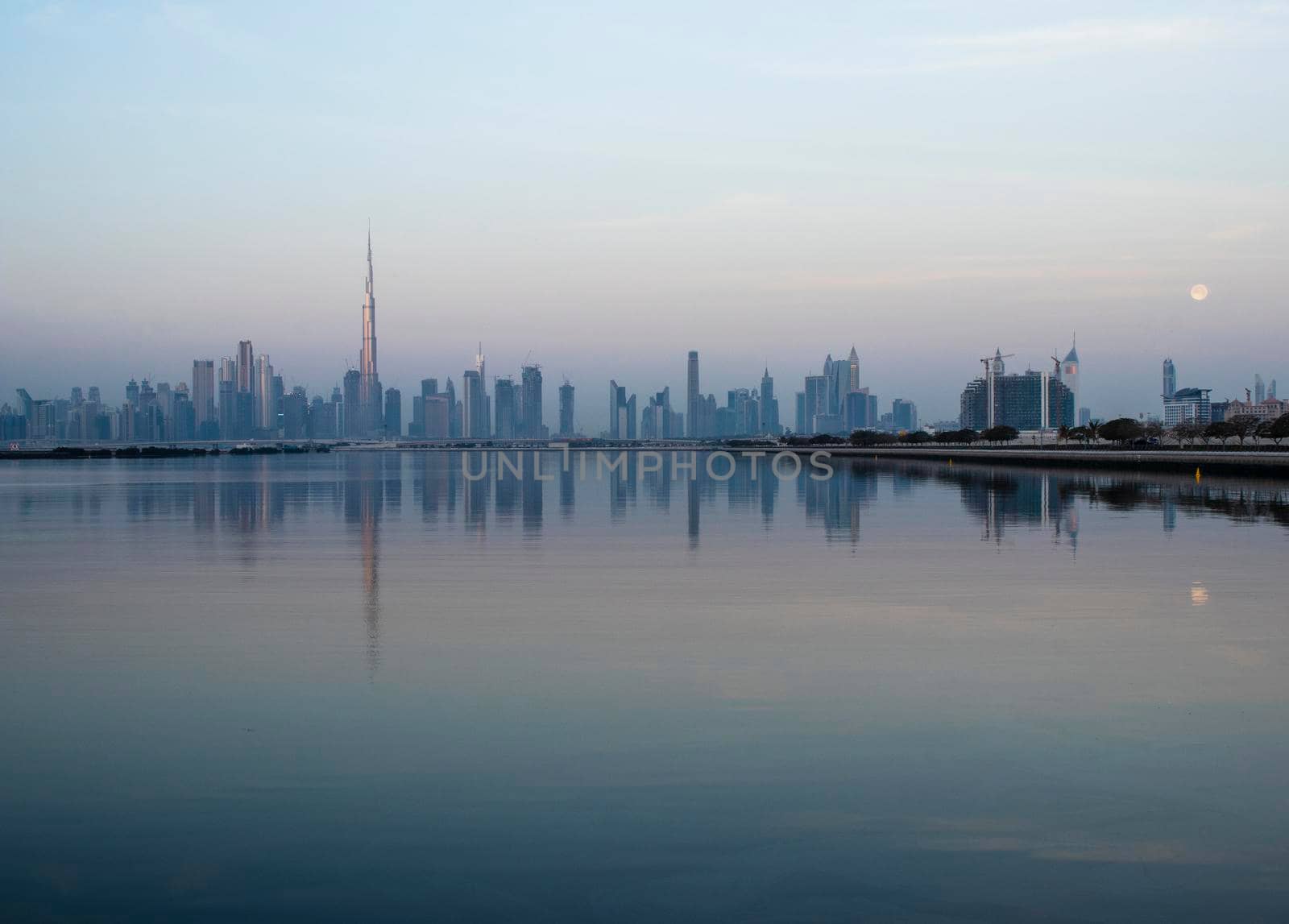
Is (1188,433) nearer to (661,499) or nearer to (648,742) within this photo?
(661,499)

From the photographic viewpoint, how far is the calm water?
6.39 metres

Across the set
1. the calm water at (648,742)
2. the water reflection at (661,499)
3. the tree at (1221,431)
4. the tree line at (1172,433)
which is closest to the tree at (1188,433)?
the tree line at (1172,433)

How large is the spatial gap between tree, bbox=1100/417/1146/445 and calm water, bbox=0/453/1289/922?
12967cm

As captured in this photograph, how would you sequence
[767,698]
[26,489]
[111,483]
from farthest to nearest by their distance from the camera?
[111,483], [26,489], [767,698]

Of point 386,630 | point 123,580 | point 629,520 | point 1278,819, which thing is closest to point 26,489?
point 629,520

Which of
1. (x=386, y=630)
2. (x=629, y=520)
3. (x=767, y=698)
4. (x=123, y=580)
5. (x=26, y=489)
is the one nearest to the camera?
(x=767, y=698)

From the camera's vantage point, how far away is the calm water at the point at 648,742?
6395mm

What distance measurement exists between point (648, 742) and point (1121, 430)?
14523cm

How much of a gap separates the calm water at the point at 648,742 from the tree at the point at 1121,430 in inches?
5105

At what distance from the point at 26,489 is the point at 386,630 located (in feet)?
193

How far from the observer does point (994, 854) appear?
677 centimetres

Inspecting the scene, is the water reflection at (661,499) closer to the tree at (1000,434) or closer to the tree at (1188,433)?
the tree at (1188,433)

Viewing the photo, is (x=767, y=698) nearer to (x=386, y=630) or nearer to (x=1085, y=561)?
(x=386, y=630)

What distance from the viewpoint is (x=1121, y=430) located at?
14325 cm
